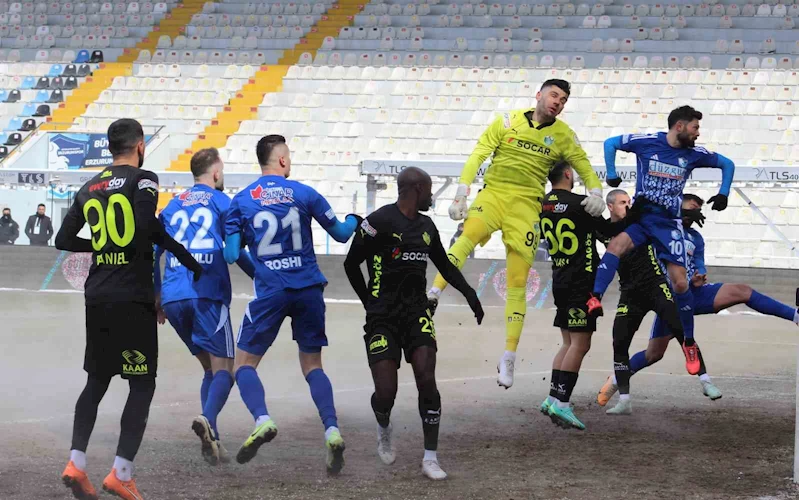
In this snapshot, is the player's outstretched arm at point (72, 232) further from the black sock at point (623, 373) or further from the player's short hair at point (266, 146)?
the black sock at point (623, 373)

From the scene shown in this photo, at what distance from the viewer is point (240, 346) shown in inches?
271

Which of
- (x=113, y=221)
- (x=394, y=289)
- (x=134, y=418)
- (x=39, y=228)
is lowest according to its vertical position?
(x=39, y=228)

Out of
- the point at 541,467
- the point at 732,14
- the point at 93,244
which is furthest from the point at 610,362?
the point at 732,14

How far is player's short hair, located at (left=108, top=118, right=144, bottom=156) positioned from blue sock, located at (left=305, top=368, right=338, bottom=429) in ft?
6.22

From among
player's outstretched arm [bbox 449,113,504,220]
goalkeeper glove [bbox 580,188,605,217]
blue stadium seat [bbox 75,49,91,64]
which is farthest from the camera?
blue stadium seat [bbox 75,49,91,64]

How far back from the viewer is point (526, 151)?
8.57 meters

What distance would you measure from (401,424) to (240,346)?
5.34 ft

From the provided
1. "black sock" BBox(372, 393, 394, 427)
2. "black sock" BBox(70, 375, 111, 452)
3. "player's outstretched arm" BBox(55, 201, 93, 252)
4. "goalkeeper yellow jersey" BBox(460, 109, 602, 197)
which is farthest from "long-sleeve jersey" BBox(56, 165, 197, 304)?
"goalkeeper yellow jersey" BBox(460, 109, 602, 197)

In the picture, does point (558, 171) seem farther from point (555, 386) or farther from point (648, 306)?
point (555, 386)

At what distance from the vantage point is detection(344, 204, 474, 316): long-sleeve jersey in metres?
6.51

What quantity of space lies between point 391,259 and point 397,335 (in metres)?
0.46

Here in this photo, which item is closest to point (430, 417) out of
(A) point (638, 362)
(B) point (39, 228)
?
(A) point (638, 362)

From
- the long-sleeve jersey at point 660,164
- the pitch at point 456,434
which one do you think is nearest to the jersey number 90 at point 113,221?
the pitch at point 456,434

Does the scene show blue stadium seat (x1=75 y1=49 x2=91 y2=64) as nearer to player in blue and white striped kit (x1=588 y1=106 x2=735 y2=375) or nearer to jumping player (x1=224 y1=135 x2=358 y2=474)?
player in blue and white striped kit (x1=588 y1=106 x2=735 y2=375)
